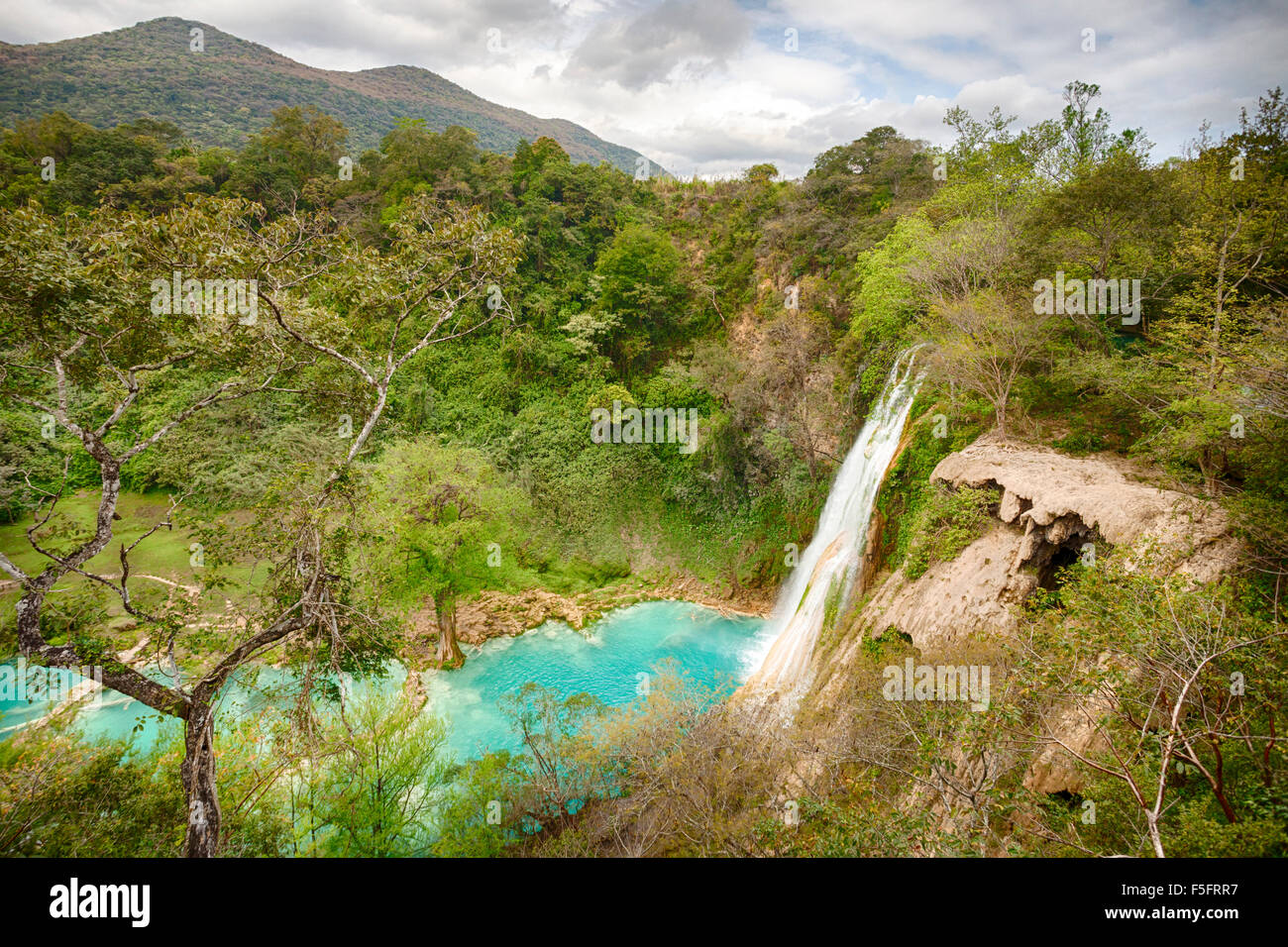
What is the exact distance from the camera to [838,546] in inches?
558

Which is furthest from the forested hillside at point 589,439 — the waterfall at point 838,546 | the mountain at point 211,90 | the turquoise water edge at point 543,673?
the mountain at point 211,90

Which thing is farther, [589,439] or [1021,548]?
[589,439]

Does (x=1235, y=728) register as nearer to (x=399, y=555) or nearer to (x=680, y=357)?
(x=399, y=555)

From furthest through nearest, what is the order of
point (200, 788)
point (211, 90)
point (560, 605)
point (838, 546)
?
point (211, 90) < point (560, 605) < point (838, 546) < point (200, 788)

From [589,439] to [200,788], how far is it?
17.8 m

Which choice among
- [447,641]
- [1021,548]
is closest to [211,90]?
[447,641]

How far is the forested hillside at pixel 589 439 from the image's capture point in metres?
5.52

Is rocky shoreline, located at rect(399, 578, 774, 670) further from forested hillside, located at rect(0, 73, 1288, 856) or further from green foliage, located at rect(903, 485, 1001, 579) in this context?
green foliage, located at rect(903, 485, 1001, 579)

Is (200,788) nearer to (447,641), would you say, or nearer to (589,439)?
(447,641)

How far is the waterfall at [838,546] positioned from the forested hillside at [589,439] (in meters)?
0.68

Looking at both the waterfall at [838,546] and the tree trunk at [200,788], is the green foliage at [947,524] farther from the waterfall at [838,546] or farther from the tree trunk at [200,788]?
the tree trunk at [200,788]

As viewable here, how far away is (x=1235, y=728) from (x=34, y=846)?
11976 mm

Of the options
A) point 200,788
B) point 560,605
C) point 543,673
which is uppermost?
point 200,788

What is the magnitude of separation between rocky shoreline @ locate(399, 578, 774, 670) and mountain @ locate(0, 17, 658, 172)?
28.1m
